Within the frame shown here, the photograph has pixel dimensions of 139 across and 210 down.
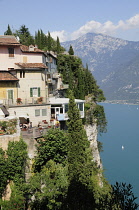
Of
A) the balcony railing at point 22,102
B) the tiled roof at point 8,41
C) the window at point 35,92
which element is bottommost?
the balcony railing at point 22,102

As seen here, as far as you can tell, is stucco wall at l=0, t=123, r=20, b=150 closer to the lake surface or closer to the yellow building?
the yellow building

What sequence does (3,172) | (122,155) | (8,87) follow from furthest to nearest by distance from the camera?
1. (122,155)
2. (8,87)
3. (3,172)

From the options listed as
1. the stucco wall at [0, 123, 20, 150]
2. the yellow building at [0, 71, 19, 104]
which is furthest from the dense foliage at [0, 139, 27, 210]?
the yellow building at [0, 71, 19, 104]

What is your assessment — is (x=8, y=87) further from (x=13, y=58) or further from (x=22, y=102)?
(x=13, y=58)

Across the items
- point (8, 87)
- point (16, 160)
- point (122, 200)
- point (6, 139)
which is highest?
point (8, 87)

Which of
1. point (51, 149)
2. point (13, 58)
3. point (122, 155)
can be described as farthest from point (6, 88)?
point (122, 155)

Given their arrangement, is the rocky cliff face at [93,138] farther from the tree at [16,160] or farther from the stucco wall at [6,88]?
the tree at [16,160]

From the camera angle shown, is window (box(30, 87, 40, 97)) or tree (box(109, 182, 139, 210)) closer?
tree (box(109, 182, 139, 210))

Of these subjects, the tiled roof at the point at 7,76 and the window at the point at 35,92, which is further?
the window at the point at 35,92

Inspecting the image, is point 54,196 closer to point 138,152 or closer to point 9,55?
point 9,55

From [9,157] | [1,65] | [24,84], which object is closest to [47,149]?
[9,157]

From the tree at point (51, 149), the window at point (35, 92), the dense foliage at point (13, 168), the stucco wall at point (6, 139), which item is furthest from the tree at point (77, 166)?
the window at point (35, 92)


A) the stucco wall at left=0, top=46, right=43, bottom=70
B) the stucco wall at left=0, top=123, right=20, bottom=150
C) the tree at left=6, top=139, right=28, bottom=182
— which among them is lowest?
the tree at left=6, top=139, right=28, bottom=182

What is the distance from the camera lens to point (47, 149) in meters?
22.1
